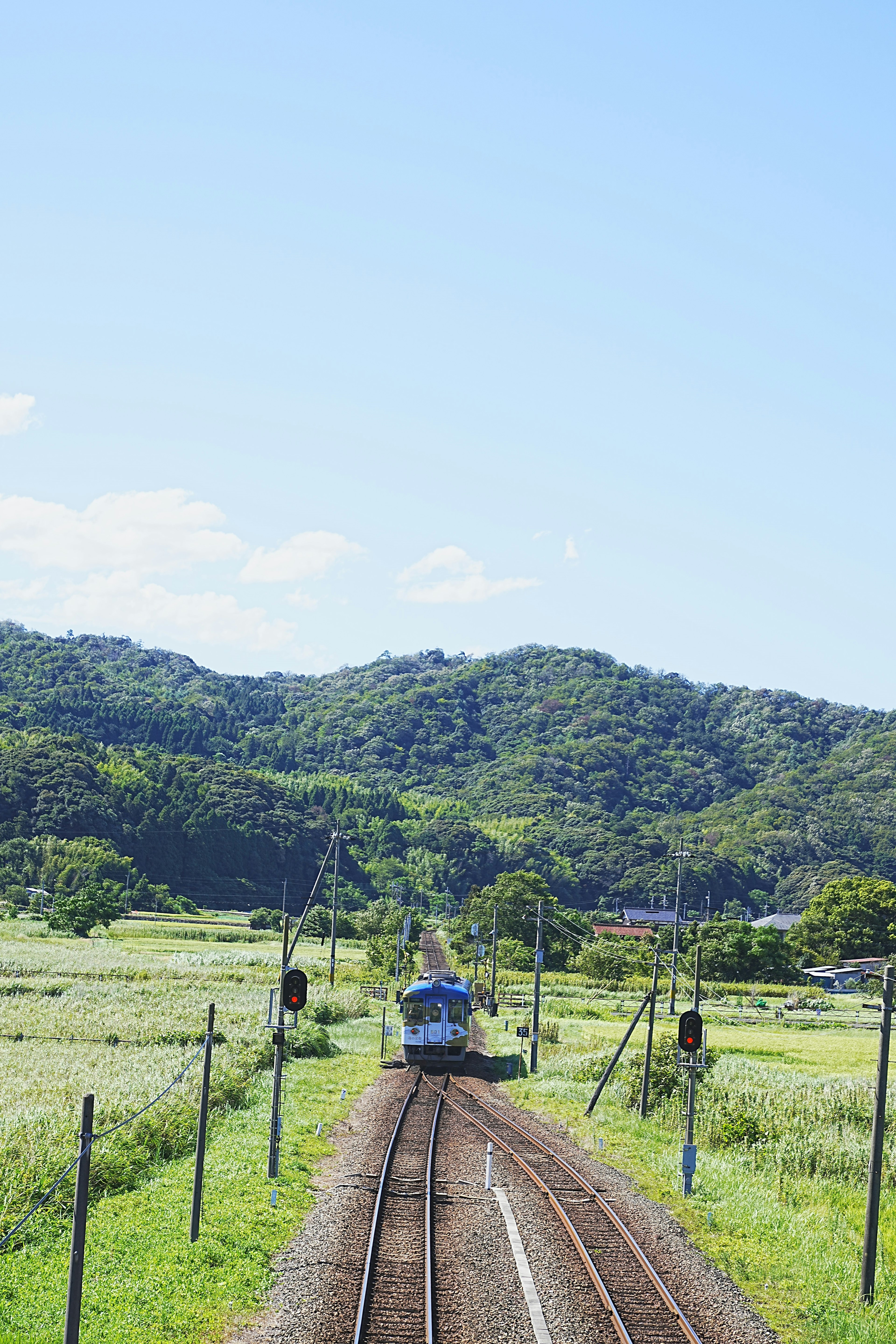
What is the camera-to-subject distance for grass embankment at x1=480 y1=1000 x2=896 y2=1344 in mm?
16891

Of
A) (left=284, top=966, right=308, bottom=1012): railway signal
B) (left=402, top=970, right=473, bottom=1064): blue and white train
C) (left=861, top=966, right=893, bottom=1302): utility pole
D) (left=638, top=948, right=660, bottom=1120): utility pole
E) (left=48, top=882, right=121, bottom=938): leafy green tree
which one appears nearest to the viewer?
(left=861, top=966, right=893, bottom=1302): utility pole

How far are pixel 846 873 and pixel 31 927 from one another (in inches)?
5342

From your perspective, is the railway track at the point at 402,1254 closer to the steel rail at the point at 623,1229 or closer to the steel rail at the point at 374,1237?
the steel rail at the point at 374,1237

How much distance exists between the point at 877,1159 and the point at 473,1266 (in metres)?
6.78

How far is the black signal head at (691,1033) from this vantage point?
23.9 metres

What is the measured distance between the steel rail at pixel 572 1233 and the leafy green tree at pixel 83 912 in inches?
2402

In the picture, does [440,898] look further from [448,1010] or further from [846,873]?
[448,1010]

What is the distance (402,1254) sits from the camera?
57.1ft

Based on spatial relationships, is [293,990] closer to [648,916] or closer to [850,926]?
[850,926]

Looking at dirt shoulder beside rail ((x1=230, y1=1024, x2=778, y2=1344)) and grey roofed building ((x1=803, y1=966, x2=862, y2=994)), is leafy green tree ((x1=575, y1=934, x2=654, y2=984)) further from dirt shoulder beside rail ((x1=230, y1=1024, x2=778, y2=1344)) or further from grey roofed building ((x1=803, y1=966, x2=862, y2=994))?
dirt shoulder beside rail ((x1=230, y1=1024, x2=778, y2=1344))

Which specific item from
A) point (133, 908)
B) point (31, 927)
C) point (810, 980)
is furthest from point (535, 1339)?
point (133, 908)

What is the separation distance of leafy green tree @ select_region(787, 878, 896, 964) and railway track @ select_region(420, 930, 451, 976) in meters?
31.2

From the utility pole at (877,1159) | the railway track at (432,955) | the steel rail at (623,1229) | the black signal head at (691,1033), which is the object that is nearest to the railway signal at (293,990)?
the steel rail at (623,1229)

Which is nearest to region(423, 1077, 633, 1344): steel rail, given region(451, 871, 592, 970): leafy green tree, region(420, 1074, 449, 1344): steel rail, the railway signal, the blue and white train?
region(420, 1074, 449, 1344): steel rail
